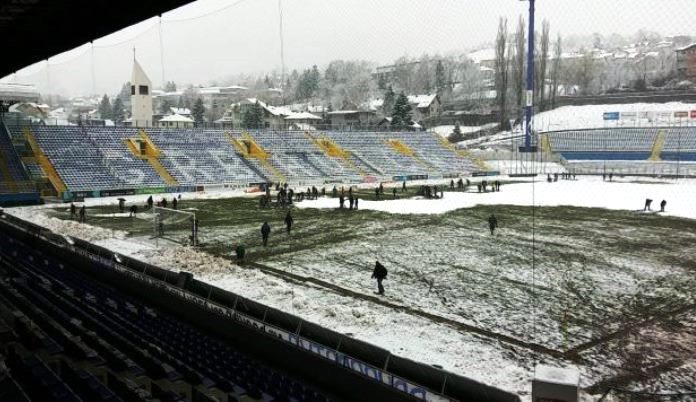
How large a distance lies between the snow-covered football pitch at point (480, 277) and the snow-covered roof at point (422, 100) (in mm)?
59617

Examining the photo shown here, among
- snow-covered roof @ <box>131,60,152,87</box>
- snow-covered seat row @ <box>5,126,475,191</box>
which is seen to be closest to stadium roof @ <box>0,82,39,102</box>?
snow-covered seat row @ <box>5,126,475,191</box>

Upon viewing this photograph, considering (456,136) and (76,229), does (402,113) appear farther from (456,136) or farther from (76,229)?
(76,229)

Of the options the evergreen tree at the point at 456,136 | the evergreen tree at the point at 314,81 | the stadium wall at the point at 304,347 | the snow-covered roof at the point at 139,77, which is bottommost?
the stadium wall at the point at 304,347

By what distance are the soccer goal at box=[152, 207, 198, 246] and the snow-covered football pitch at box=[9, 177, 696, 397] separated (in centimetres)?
84

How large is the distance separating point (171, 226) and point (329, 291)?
1351cm

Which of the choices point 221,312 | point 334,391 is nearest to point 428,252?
point 221,312

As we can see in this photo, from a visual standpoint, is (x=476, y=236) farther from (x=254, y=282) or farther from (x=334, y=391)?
(x=334, y=391)

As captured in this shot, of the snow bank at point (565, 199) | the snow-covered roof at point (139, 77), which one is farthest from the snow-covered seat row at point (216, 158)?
the snow-covered roof at point (139, 77)

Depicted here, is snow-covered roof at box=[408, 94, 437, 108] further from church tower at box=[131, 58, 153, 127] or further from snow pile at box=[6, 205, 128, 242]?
snow pile at box=[6, 205, 128, 242]

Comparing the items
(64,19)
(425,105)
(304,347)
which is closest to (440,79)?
(425,105)

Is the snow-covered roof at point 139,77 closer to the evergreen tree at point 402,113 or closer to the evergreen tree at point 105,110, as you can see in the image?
the evergreen tree at point 402,113

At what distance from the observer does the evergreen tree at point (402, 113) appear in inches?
3300

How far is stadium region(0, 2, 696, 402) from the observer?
7.66 m

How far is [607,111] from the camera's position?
81.6 m
